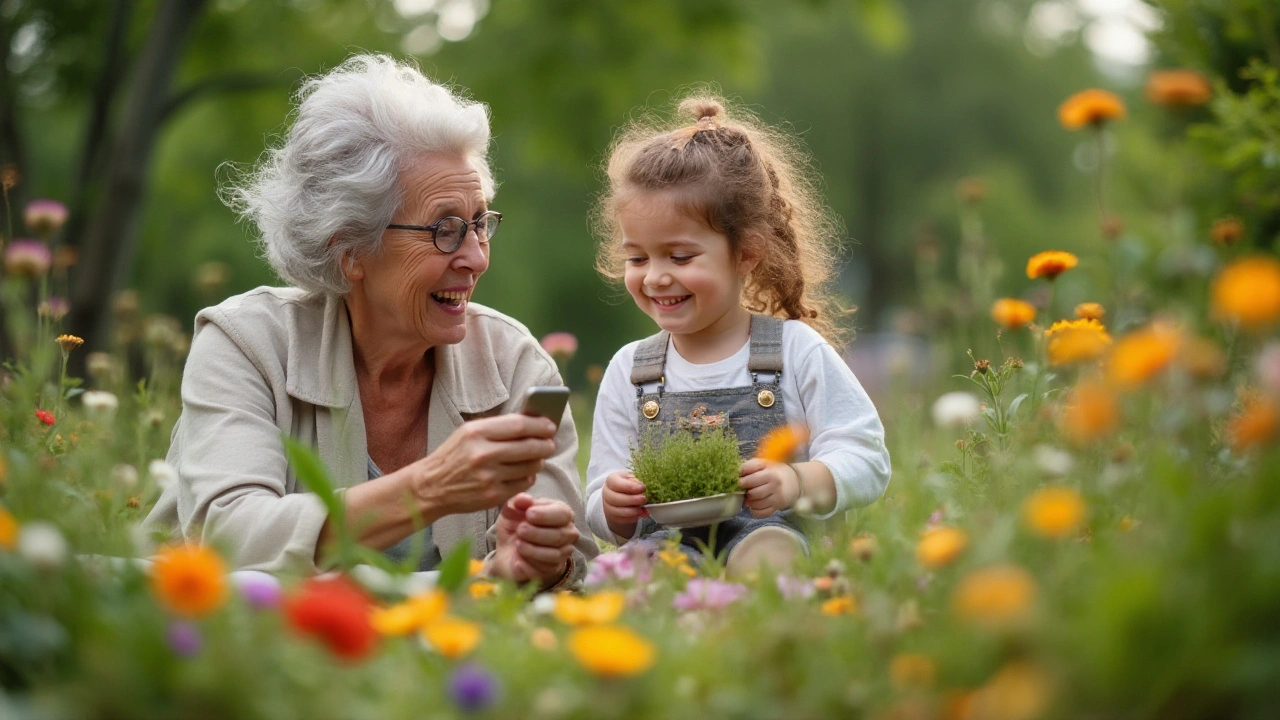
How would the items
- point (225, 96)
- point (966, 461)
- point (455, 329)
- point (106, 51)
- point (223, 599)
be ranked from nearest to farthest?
point (223, 599) → point (966, 461) → point (455, 329) → point (106, 51) → point (225, 96)

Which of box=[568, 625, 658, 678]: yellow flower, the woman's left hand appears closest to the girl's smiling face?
the woman's left hand

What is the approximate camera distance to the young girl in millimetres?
2932

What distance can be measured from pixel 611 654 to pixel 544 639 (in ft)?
1.60

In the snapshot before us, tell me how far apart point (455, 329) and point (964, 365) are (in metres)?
6.85

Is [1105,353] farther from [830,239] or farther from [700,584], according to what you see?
[830,239]

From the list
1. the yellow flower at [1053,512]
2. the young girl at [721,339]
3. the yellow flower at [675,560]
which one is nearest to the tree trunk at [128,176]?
the young girl at [721,339]

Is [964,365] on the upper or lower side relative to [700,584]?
upper

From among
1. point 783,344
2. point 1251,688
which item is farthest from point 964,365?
point 1251,688

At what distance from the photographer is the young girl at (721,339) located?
2932mm

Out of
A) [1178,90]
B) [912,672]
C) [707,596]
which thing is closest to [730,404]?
[707,596]

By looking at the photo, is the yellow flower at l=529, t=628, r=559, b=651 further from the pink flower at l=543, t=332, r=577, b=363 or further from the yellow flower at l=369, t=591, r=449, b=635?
the pink flower at l=543, t=332, r=577, b=363

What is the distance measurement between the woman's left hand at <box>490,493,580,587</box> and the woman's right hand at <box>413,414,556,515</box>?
0.15 metres

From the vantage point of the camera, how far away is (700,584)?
2.08 metres

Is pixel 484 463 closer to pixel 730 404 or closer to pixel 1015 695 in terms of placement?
pixel 730 404
